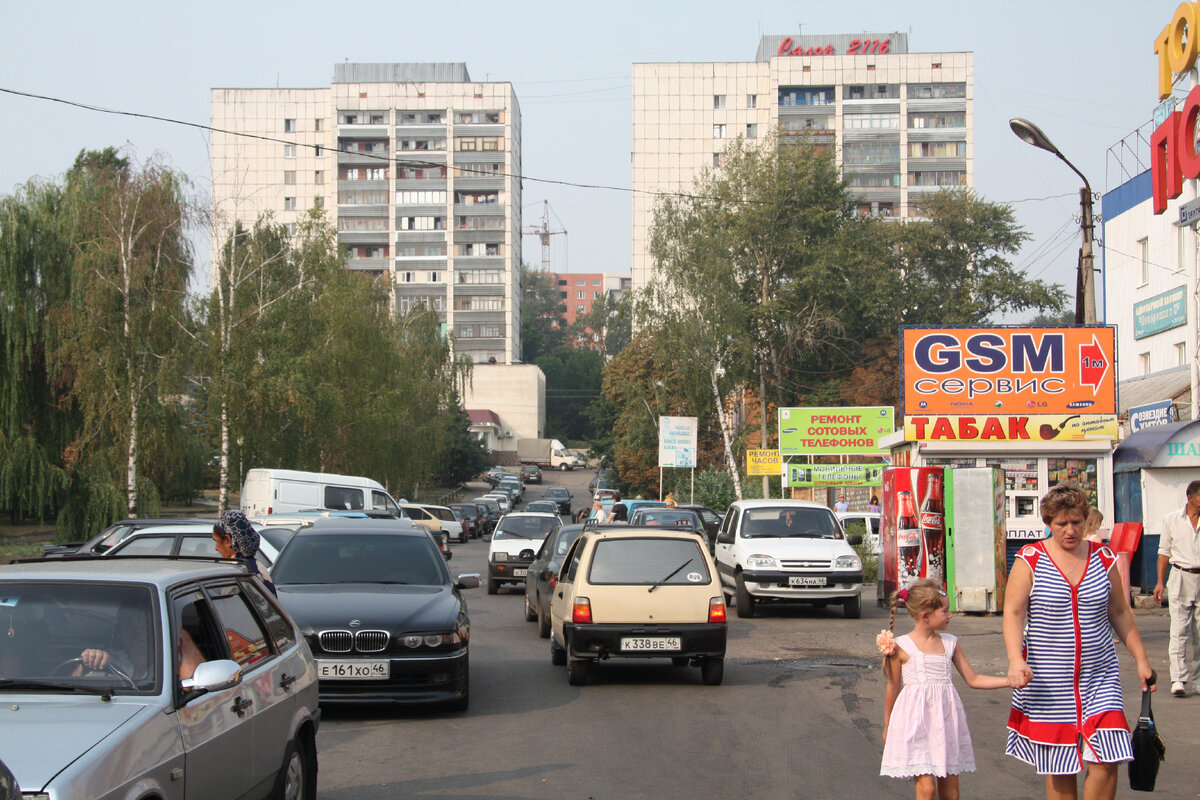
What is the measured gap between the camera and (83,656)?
178 inches

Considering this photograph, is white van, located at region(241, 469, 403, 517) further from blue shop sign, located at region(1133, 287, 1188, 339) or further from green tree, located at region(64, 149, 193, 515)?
blue shop sign, located at region(1133, 287, 1188, 339)

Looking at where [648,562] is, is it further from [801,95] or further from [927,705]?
[801,95]

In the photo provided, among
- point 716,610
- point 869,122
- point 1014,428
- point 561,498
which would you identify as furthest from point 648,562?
point 869,122

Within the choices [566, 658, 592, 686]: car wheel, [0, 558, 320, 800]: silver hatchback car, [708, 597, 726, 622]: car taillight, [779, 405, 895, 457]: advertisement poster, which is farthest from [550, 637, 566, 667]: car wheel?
[779, 405, 895, 457]: advertisement poster

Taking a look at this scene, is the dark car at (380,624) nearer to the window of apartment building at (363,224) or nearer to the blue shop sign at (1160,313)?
the blue shop sign at (1160,313)

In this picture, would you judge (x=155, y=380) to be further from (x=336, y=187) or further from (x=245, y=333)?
(x=336, y=187)

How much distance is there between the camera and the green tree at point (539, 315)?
475 ft

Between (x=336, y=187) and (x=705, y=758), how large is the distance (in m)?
102

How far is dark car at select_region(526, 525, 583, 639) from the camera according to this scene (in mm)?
14961

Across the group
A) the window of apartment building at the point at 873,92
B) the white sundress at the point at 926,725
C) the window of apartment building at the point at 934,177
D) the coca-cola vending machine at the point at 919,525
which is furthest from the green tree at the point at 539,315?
the white sundress at the point at 926,725

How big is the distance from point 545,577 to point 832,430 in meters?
20.3

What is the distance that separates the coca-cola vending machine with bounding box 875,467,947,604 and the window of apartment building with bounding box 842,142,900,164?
3009 inches

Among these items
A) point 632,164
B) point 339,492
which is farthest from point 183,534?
point 632,164

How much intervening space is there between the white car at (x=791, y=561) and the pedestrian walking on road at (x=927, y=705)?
12317 mm
